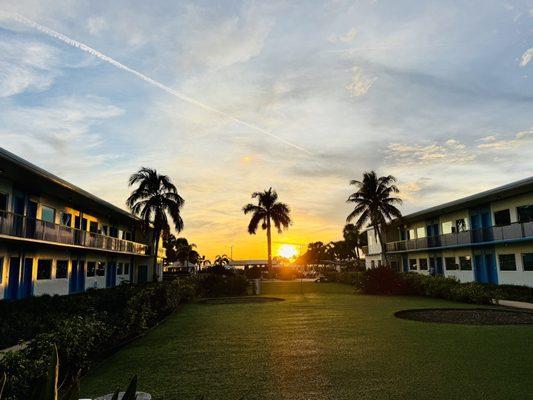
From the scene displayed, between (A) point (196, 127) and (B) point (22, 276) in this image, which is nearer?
(A) point (196, 127)

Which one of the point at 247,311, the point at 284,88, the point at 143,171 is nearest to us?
the point at 284,88

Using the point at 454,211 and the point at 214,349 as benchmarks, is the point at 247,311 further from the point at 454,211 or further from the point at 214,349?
the point at 454,211

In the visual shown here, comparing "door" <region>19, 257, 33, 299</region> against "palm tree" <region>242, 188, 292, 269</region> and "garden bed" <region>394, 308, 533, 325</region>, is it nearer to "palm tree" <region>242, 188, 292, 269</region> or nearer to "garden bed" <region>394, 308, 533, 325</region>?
"garden bed" <region>394, 308, 533, 325</region>

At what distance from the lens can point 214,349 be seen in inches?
424

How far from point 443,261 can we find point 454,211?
202 inches

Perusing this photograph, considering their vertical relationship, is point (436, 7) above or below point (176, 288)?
above

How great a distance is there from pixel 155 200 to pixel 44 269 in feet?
45.6

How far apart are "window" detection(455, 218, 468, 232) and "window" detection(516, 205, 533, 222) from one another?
659 centimetres

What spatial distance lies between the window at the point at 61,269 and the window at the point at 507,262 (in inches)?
1207

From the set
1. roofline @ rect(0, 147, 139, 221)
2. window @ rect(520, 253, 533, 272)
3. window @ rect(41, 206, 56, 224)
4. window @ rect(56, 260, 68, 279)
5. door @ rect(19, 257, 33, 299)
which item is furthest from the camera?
window @ rect(56, 260, 68, 279)

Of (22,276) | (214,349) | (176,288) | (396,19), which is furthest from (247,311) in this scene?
(396,19)

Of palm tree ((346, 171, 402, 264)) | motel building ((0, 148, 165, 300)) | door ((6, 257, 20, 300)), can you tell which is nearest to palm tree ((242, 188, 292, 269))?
palm tree ((346, 171, 402, 264))

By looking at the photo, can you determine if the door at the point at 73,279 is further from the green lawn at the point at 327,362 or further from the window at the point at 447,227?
the window at the point at 447,227

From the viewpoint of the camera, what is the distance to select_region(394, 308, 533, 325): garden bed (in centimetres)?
1479
